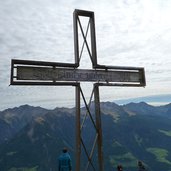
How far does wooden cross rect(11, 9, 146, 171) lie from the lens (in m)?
9.58

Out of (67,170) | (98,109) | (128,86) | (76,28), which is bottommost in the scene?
(67,170)

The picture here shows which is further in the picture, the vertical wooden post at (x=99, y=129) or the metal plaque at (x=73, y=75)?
the vertical wooden post at (x=99, y=129)

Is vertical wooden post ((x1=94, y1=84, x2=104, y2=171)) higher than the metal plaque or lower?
lower

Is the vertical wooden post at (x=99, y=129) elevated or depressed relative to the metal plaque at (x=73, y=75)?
depressed

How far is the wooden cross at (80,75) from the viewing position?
9.58 m

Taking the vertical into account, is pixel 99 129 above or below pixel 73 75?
below

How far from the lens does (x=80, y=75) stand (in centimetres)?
1042

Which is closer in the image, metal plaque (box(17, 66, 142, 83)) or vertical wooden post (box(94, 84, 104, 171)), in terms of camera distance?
metal plaque (box(17, 66, 142, 83))

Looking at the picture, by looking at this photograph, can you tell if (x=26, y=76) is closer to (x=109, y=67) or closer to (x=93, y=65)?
(x=93, y=65)

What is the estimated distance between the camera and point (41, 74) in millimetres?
9750

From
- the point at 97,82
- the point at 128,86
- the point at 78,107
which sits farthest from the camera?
the point at 128,86

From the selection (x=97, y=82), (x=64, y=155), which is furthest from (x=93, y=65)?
(x=64, y=155)

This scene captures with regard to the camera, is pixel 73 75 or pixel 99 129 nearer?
pixel 73 75

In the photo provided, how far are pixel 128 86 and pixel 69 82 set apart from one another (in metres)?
2.93
